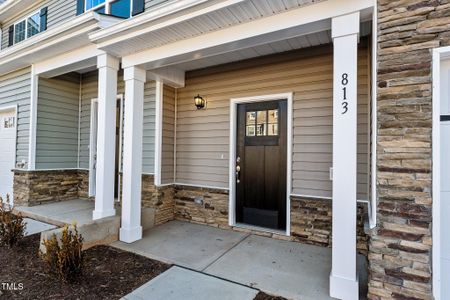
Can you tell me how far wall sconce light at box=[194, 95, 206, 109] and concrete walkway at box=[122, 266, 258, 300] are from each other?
2732mm

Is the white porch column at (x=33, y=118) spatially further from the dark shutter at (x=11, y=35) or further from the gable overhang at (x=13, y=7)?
the dark shutter at (x=11, y=35)

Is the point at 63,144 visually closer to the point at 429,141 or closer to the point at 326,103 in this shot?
the point at 326,103

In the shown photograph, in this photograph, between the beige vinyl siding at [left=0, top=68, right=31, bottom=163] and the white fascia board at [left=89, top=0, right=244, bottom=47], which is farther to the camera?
the beige vinyl siding at [left=0, top=68, right=31, bottom=163]

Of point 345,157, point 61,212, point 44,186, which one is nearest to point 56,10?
point 44,186

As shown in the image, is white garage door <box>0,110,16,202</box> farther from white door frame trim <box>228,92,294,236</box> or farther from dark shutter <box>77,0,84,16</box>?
white door frame trim <box>228,92,294,236</box>

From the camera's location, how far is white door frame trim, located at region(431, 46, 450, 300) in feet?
6.19

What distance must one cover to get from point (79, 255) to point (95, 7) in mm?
4676

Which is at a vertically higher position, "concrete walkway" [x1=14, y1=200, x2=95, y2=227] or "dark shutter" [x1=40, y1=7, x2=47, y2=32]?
"dark shutter" [x1=40, y1=7, x2=47, y2=32]

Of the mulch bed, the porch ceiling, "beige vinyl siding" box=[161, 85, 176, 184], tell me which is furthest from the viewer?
"beige vinyl siding" box=[161, 85, 176, 184]

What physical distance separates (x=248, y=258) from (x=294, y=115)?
6.79 feet

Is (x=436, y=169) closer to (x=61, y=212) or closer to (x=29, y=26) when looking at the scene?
(x=61, y=212)

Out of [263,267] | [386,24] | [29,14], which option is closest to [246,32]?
[386,24]

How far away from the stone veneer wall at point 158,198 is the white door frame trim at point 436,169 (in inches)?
146

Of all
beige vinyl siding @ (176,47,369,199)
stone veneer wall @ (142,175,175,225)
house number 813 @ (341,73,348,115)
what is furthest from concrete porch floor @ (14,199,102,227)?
house number 813 @ (341,73,348,115)
